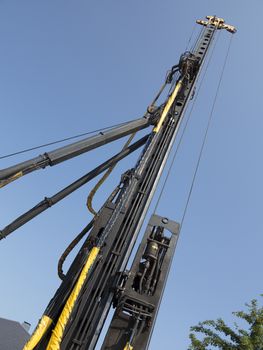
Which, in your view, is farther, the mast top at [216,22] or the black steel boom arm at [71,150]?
the mast top at [216,22]

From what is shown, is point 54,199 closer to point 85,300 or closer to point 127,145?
point 85,300

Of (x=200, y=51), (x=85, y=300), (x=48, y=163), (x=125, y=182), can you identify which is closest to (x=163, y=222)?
(x=125, y=182)

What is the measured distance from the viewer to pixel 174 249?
452 centimetres

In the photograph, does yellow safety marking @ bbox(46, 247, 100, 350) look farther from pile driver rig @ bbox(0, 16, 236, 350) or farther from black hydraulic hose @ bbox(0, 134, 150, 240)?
black hydraulic hose @ bbox(0, 134, 150, 240)

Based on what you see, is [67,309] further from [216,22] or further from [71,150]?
[216,22]

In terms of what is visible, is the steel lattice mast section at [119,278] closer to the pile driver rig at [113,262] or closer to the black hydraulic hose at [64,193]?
the pile driver rig at [113,262]

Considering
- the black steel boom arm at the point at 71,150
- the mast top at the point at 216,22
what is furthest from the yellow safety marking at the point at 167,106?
the mast top at the point at 216,22

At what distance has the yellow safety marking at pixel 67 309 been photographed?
323 cm

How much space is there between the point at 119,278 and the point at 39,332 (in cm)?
116

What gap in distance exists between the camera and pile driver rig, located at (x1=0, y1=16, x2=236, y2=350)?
3.59 m

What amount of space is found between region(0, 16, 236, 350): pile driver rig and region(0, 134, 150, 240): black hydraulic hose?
0.6 inches

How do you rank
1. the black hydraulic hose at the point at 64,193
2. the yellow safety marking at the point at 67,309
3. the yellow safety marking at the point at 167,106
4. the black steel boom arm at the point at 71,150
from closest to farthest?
the yellow safety marking at the point at 67,309
the black steel boom arm at the point at 71,150
the black hydraulic hose at the point at 64,193
the yellow safety marking at the point at 167,106

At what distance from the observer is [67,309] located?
134 inches

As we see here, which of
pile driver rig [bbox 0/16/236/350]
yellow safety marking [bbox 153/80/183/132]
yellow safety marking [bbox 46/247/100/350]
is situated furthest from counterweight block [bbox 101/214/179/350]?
yellow safety marking [bbox 153/80/183/132]
